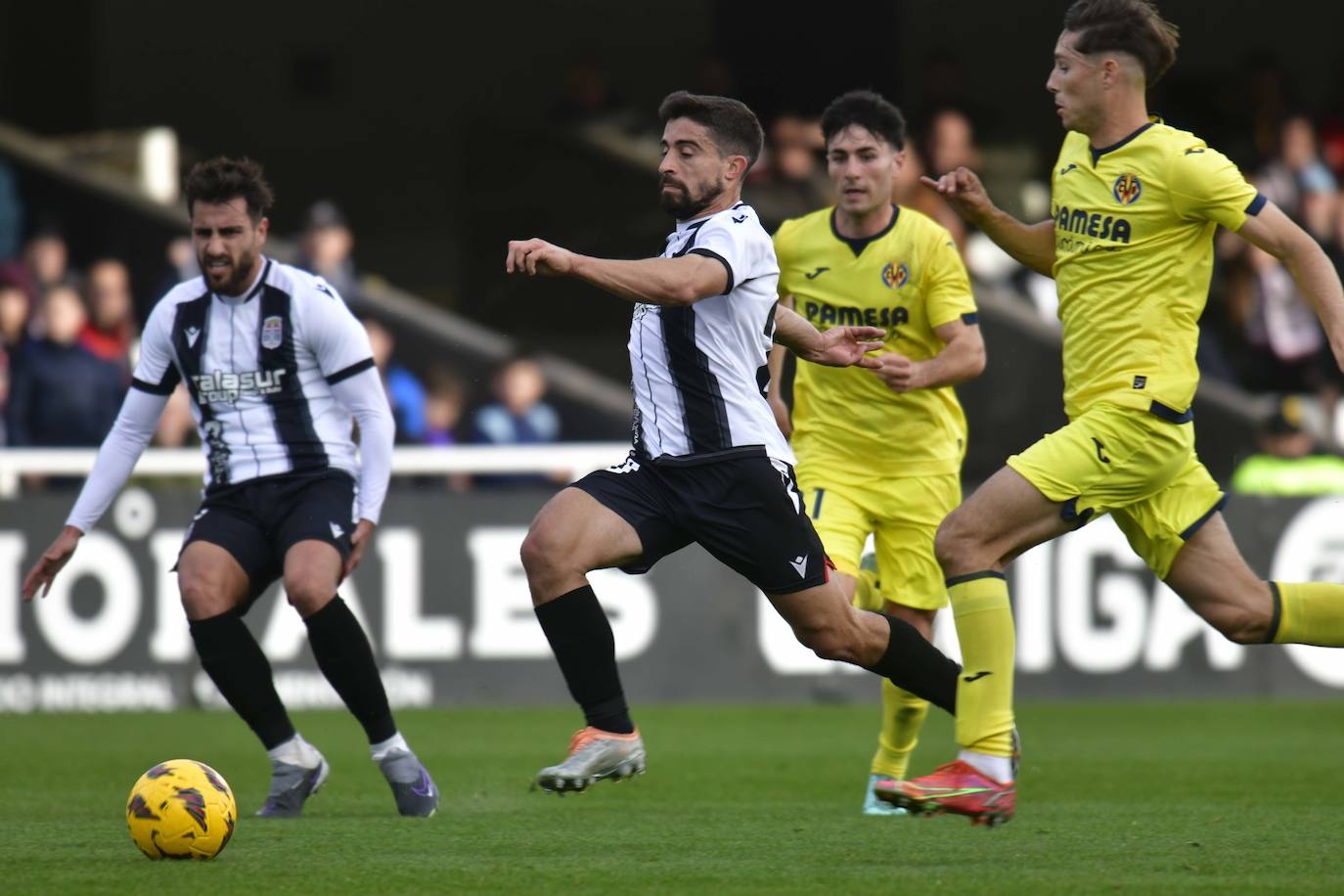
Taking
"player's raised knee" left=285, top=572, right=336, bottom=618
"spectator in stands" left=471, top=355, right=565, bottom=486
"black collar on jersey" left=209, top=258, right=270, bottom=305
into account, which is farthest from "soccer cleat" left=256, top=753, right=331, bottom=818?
"spectator in stands" left=471, top=355, right=565, bottom=486

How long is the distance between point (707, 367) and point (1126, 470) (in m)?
1.28

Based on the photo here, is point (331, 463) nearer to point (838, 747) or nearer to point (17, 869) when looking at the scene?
point (17, 869)

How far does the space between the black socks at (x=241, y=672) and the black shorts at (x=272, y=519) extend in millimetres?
167

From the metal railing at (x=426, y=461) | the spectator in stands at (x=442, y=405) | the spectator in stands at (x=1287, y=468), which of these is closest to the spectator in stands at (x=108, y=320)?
the metal railing at (x=426, y=461)

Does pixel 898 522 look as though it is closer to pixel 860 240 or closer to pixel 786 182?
pixel 860 240

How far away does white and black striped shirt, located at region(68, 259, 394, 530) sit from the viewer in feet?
23.6

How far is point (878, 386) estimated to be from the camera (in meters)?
7.68

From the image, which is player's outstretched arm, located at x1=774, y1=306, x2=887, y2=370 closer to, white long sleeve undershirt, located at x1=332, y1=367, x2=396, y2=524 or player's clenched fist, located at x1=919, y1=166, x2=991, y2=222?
player's clenched fist, located at x1=919, y1=166, x2=991, y2=222

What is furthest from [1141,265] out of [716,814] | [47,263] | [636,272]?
[47,263]

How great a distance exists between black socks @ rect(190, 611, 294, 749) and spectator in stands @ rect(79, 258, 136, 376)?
6.48 m

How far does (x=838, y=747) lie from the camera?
9.84 meters

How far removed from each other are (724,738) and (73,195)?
814 cm

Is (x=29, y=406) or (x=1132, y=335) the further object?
(x=29, y=406)

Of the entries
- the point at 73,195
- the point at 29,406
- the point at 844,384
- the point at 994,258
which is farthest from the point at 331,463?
the point at 73,195
